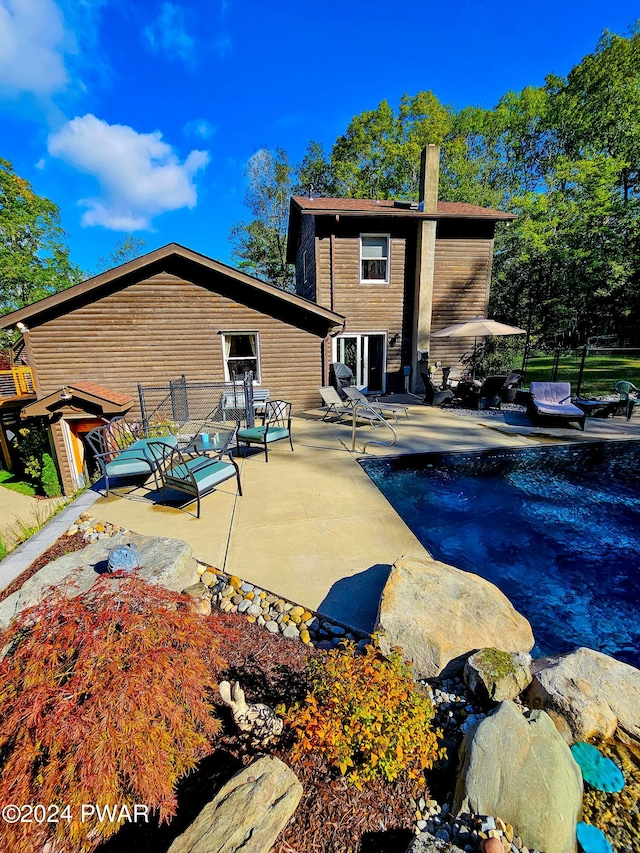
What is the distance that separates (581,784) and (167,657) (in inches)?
84.2

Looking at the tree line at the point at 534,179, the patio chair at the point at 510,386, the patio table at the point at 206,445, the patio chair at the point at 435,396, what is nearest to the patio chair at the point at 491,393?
the patio chair at the point at 510,386

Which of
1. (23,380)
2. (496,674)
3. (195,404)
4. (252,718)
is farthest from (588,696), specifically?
(23,380)

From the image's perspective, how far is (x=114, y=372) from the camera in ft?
34.3

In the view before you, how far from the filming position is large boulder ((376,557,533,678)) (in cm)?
249

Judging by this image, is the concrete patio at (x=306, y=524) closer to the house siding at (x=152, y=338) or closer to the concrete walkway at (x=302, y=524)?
the concrete walkway at (x=302, y=524)

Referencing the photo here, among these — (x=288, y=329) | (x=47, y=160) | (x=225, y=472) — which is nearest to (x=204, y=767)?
(x=225, y=472)

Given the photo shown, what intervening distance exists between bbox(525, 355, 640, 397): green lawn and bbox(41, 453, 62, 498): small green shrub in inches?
620

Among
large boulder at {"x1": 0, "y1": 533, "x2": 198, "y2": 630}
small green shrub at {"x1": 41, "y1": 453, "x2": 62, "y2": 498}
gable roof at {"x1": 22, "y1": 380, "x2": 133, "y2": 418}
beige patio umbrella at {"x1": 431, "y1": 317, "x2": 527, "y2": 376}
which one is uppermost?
beige patio umbrella at {"x1": 431, "y1": 317, "x2": 527, "y2": 376}

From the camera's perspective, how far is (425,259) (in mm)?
12523

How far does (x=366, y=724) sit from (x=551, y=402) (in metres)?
9.25

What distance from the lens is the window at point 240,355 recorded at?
11.1 m

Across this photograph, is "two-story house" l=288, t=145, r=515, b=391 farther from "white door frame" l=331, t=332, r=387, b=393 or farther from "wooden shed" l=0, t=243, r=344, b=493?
"wooden shed" l=0, t=243, r=344, b=493

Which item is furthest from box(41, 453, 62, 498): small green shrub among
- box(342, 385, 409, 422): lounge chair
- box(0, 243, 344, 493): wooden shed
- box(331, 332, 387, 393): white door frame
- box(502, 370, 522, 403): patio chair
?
box(502, 370, 522, 403): patio chair

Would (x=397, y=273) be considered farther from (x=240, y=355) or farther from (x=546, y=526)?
(x=546, y=526)
